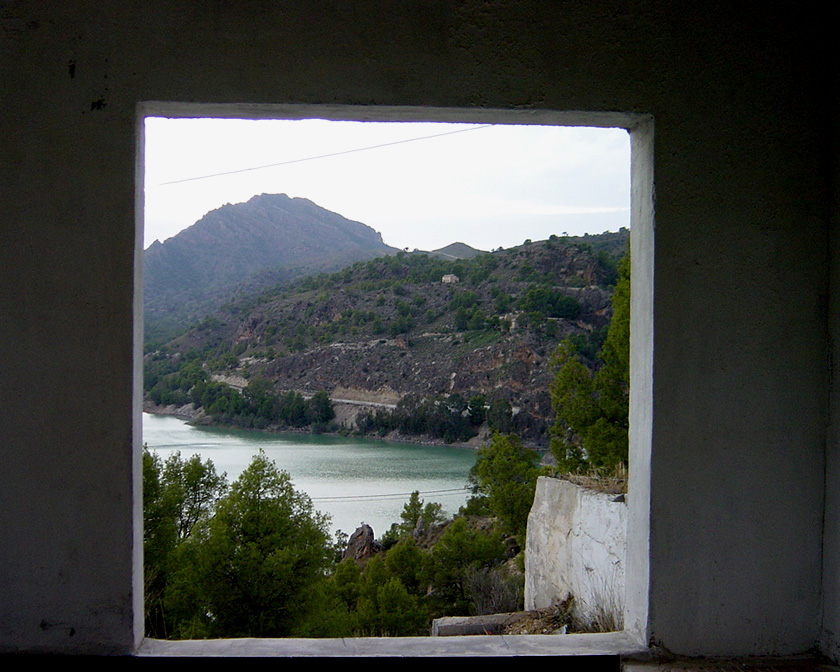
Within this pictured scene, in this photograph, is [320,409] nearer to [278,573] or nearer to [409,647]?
[278,573]

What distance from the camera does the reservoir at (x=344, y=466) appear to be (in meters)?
14.8

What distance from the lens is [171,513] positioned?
12.6 metres

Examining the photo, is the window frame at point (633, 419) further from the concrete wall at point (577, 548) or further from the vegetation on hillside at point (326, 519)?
the vegetation on hillside at point (326, 519)

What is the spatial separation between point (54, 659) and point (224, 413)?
1621 centimetres

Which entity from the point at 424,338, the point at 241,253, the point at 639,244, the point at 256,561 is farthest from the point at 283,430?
the point at 639,244

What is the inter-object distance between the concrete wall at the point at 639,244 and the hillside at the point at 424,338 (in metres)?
16.5

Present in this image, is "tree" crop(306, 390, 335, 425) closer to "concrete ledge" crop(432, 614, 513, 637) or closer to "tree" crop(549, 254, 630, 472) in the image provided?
Answer: "tree" crop(549, 254, 630, 472)

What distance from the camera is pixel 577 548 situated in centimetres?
498

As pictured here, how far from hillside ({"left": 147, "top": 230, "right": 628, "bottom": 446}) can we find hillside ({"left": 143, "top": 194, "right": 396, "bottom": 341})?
1.27 metres

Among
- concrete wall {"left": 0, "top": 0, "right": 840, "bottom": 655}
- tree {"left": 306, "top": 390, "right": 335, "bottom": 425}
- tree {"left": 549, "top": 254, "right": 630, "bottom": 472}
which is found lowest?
tree {"left": 306, "top": 390, "right": 335, "bottom": 425}

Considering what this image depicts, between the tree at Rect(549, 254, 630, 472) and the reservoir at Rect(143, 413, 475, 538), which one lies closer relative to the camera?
the tree at Rect(549, 254, 630, 472)

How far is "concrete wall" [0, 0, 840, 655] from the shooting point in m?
1.75

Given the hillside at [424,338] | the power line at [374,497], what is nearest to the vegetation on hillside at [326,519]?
the hillside at [424,338]

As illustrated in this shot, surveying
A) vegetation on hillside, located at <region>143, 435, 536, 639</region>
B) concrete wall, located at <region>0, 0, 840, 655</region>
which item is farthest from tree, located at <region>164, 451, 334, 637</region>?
concrete wall, located at <region>0, 0, 840, 655</region>
